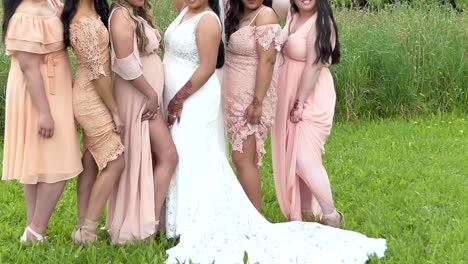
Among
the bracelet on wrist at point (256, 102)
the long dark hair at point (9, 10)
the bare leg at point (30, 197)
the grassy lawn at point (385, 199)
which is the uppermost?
the long dark hair at point (9, 10)

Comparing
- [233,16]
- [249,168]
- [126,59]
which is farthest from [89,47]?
[249,168]

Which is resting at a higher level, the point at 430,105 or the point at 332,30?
the point at 332,30

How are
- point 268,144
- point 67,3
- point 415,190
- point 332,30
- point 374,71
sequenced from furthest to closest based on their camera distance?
point 374,71 → point 268,144 → point 415,190 → point 332,30 → point 67,3

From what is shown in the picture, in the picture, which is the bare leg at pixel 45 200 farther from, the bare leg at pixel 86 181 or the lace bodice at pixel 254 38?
the lace bodice at pixel 254 38

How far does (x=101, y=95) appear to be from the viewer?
4465 mm

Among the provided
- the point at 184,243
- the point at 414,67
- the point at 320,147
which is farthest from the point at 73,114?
the point at 414,67

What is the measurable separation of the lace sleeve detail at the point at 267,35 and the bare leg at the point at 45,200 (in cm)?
149

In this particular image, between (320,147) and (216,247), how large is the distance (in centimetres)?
104

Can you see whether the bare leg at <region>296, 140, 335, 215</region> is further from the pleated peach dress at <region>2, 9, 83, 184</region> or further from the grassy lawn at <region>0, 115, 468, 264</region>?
the pleated peach dress at <region>2, 9, 83, 184</region>

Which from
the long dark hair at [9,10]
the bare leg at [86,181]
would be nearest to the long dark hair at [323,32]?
the bare leg at [86,181]

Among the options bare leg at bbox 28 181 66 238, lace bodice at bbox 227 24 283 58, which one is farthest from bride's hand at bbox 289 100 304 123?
bare leg at bbox 28 181 66 238

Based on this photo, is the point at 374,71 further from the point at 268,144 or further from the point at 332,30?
the point at 332,30

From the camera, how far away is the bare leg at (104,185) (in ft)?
15.1
